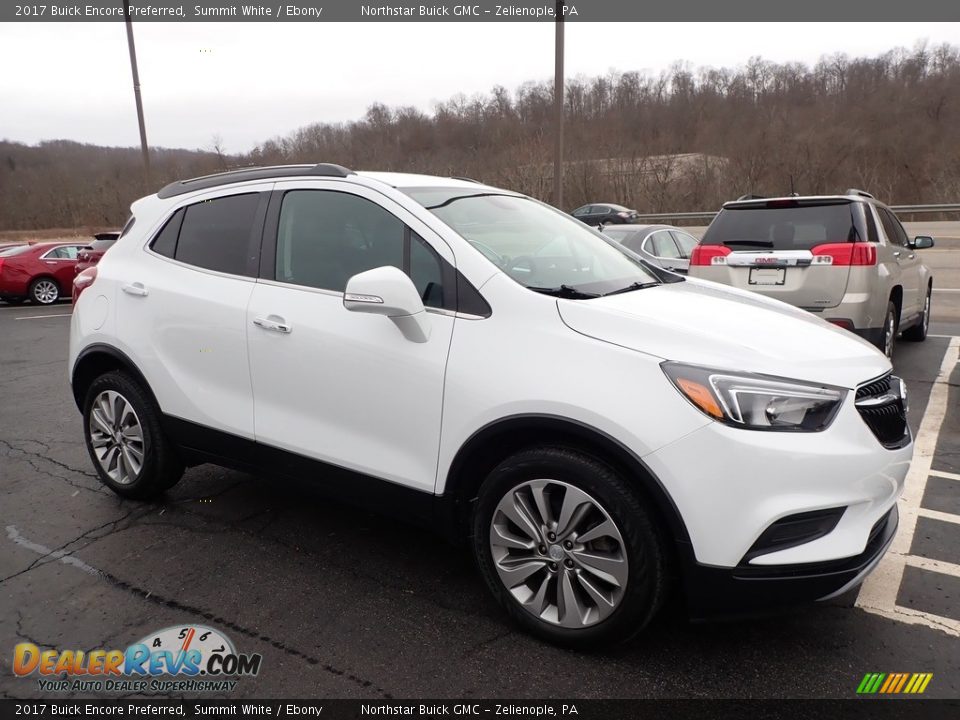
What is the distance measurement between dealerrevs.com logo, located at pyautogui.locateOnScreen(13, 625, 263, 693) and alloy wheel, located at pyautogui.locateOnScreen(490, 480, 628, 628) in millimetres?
1039

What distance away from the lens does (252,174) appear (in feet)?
11.9

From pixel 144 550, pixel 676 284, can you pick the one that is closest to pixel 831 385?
pixel 676 284

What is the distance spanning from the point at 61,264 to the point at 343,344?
709 inches

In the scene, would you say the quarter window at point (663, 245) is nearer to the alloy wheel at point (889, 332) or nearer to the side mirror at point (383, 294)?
the alloy wheel at point (889, 332)

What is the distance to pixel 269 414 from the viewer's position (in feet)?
10.7

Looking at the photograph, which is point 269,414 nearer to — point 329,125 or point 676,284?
point 676,284

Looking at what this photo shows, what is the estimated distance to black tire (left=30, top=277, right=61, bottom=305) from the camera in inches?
686

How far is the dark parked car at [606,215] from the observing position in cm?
2600

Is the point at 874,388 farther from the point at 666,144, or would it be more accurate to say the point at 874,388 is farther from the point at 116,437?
the point at 666,144

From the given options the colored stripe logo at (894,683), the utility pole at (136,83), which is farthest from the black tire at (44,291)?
the colored stripe logo at (894,683)

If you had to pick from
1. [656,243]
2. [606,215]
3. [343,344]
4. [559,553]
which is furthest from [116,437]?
[606,215]

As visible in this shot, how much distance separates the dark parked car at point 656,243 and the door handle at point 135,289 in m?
7.37

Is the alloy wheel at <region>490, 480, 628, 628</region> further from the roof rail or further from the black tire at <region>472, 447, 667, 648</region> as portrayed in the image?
the roof rail

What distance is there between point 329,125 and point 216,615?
105 ft
